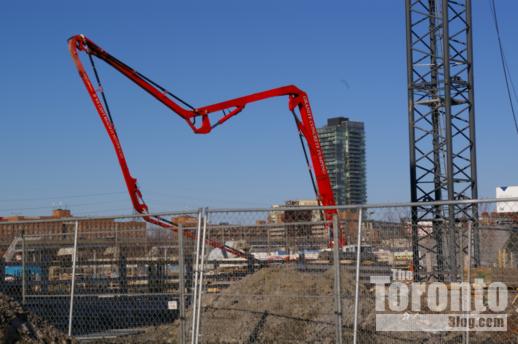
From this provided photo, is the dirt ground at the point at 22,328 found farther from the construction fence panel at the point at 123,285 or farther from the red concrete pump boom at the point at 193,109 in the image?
the red concrete pump boom at the point at 193,109

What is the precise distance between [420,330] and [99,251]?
347 inches

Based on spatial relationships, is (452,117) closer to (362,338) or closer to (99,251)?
(99,251)

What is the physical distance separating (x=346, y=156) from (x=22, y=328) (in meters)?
173

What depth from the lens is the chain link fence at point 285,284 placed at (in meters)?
9.16

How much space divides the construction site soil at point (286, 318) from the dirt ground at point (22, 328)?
1.22m

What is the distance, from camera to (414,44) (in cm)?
2361

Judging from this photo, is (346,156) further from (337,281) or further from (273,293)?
(337,281)

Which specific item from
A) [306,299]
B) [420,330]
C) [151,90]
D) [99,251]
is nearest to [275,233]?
[306,299]

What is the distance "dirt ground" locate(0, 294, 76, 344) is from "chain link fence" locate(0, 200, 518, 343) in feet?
1.45

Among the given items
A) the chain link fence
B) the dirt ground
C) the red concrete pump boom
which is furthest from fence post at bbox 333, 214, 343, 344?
the red concrete pump boom

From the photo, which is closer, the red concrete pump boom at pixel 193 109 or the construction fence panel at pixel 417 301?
the construction fence panel at pixel 417 301

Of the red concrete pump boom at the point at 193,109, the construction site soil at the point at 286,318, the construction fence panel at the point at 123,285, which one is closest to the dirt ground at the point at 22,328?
the construction site soil at the point at 286,318

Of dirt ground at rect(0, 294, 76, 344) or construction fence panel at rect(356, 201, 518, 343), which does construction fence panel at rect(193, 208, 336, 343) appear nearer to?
construction fence panel at rect(356, 201, 518, 343)

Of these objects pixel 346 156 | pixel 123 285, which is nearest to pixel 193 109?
pixel 123 285
